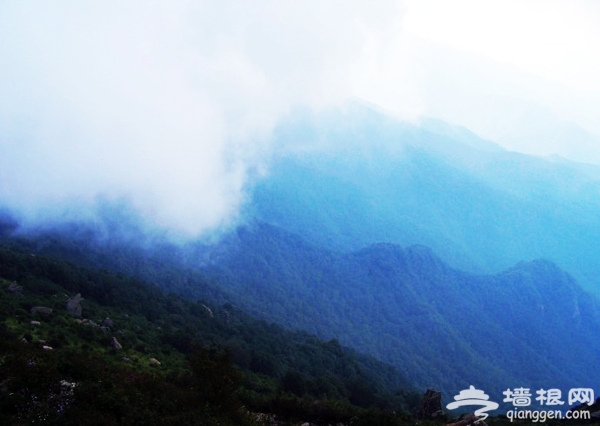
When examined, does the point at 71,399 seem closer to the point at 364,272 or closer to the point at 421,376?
the point at 421,376

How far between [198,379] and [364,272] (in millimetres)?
171685

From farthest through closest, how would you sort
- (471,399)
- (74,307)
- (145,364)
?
(74,307)
(145,364)
(471,399)

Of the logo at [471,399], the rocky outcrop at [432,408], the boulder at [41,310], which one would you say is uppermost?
the boulder at [41,310]

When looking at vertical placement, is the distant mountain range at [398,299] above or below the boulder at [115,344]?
above

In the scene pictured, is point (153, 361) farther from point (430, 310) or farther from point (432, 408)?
point (430, 310)

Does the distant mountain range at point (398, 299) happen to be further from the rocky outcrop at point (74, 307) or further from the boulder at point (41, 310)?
the boulder at point (41, 310)

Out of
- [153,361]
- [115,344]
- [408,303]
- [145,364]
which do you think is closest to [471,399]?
[145,364]

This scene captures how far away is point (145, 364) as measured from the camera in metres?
37.9

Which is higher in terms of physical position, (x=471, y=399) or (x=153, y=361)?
(x=153, y=361)

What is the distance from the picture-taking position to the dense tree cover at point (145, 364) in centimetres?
1770

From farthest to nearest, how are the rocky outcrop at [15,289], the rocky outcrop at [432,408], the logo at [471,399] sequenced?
the rocky outcrop at [15,289], the rocky outcrop at [432,408], the logo at [471,399]

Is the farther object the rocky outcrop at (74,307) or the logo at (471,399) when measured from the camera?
the rocky outcrop at (74,307)

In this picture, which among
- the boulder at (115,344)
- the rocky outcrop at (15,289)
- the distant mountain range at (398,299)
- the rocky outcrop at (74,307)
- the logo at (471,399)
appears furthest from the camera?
the distant mountain range at (398,299)

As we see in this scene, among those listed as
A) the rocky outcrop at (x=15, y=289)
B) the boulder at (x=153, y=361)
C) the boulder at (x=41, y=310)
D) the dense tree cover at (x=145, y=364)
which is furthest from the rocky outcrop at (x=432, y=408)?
the rocky outcrop at (x=15, y=289)
